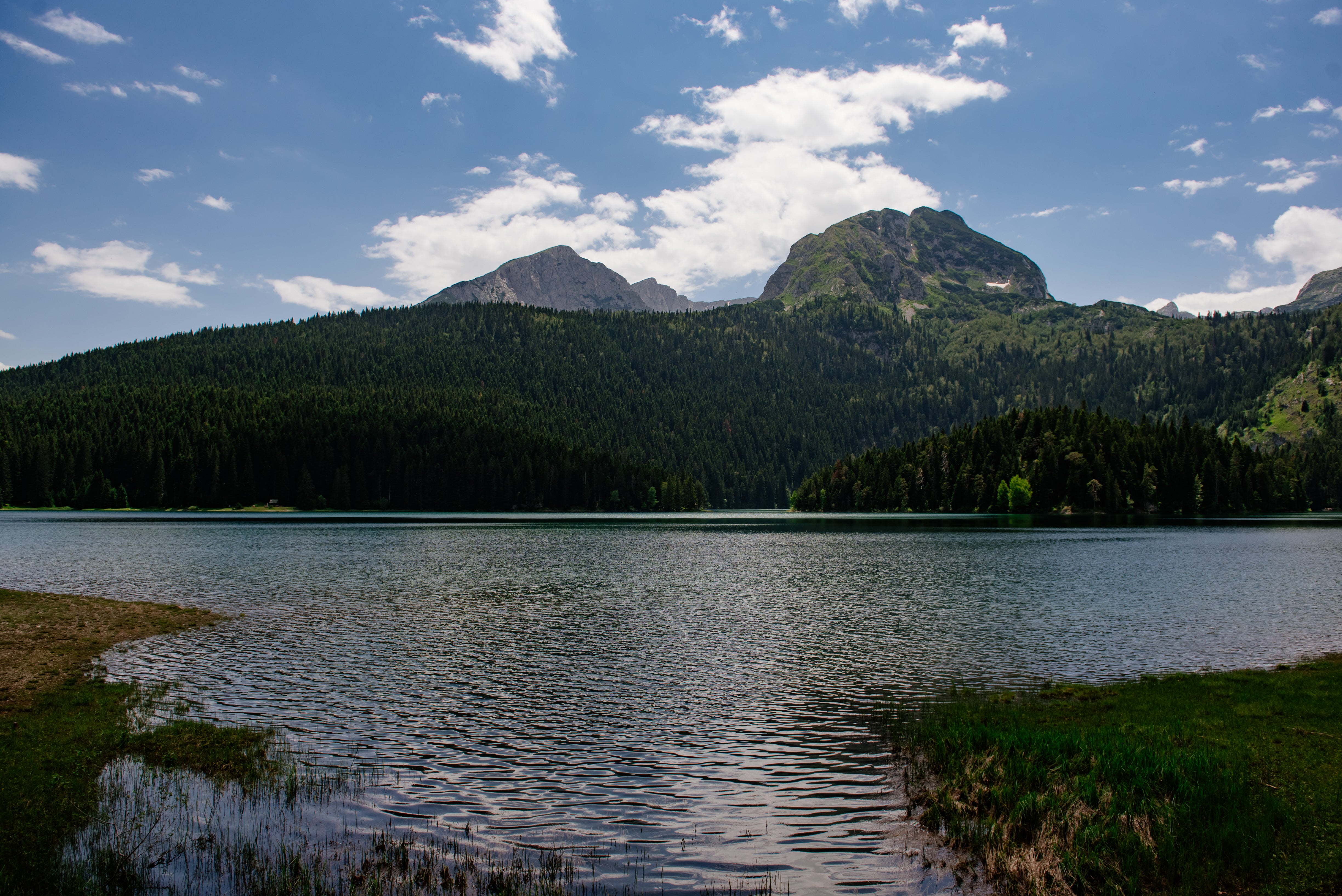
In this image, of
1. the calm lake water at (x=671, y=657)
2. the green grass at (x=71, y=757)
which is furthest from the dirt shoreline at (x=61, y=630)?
the calm lake water at (x=671, y=657)

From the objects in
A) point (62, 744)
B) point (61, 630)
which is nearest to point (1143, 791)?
point (62, 744)

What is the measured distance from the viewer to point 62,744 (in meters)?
19.3

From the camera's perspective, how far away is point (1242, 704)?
22.5 metres

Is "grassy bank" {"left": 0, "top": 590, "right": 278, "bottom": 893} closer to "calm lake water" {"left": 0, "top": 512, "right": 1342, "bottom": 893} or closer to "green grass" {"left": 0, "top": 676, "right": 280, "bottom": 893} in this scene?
"green grass" {"left": 0, "top": 676, "right": 280, "bottom": 893}

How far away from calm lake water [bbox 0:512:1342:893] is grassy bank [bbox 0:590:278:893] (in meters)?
1.76

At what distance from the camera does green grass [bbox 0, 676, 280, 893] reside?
1341cm

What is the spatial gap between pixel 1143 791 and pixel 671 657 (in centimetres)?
1951

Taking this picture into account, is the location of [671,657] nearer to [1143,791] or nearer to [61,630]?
[1143,791]

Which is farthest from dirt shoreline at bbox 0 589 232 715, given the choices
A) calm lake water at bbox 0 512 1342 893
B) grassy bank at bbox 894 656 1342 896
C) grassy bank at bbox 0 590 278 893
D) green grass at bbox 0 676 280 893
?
grassy bank at bbox 894 656 1342 896

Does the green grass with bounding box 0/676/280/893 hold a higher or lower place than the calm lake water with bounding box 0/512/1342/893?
higher

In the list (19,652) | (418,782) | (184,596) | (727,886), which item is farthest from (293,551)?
(727,886)

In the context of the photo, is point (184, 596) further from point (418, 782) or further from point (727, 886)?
point (727, 886)

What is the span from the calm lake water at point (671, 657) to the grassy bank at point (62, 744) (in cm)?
176

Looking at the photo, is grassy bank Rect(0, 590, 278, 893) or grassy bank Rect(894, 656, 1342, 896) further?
grassy bank Rect(0, 590, 278, 893)
